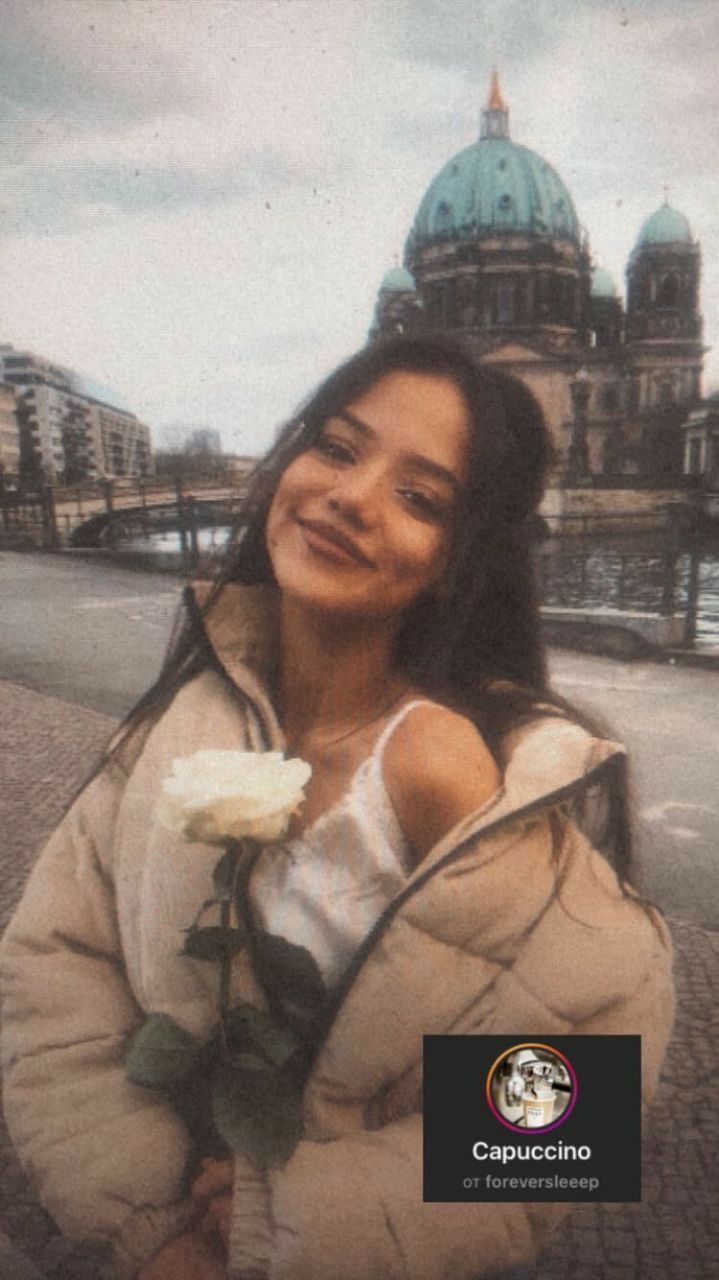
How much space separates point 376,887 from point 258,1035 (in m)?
0.18

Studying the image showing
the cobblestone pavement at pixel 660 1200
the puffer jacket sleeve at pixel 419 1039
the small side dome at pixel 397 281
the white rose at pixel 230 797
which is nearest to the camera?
the white rose at pixel 230 797

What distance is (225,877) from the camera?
862 mm

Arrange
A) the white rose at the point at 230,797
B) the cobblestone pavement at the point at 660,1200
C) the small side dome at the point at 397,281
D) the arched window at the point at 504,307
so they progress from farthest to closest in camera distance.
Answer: the cobblestone pavement at the point at 660,1200 → the small side dome at the point at 397,281 → the arched window at the point at 504,307 → the white rose at the point at 230,797

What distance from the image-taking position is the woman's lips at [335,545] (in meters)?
0.90

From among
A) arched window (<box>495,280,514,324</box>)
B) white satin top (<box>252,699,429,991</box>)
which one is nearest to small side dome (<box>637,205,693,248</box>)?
arched window (<box>495,280,514,324</box>)

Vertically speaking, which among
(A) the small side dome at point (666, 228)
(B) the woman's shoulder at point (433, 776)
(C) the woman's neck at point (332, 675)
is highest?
(A) the small side dome at point (666, 228)

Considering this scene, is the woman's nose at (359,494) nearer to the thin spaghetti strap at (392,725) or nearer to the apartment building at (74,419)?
the thin spaghetti strap at (392,725)

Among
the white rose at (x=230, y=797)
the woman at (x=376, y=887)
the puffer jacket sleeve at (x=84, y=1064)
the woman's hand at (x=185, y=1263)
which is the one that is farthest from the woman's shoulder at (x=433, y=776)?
the woman's hand at (x=185, y=1263)

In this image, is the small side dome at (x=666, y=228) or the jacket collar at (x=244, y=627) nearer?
the jacket collar at (x=244, y=627)

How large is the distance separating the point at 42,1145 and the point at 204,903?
1.15 feet

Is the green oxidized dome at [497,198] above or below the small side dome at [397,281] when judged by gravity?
above

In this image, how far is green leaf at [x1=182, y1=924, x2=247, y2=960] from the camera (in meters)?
0.88

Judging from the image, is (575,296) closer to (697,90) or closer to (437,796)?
(697,90)

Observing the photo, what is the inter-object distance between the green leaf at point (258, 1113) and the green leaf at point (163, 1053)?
4 centimetres
